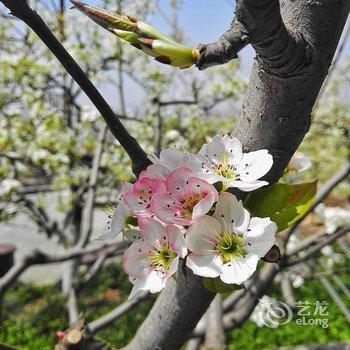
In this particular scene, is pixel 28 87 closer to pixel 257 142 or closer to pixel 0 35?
pixel 0 35

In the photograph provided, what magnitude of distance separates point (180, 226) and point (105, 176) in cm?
304

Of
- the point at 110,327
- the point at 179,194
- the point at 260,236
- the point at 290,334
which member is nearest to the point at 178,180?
the point at 179,194

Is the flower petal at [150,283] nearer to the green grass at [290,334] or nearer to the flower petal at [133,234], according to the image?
the flower petal at [133,234]

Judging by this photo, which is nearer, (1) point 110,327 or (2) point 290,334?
(2) point 290,334

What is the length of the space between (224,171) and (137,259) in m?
0.17

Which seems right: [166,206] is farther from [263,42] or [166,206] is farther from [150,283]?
[263,42]

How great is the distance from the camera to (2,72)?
337 centimetres

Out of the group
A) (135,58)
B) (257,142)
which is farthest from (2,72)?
(257,142)

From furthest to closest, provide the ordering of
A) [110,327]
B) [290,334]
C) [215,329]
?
[110,327]
[290,334]
[215,329]

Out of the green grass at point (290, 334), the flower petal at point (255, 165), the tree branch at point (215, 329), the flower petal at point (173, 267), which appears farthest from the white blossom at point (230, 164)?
the green grass at point (290, 334)

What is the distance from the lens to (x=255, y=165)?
579 mm

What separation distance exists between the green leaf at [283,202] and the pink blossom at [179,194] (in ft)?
0.24

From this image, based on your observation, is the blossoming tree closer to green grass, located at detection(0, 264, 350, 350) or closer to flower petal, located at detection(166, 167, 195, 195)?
flower petal, located at detection(166, 167, 195, 195)

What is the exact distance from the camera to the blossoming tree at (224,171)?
0.46 metres
